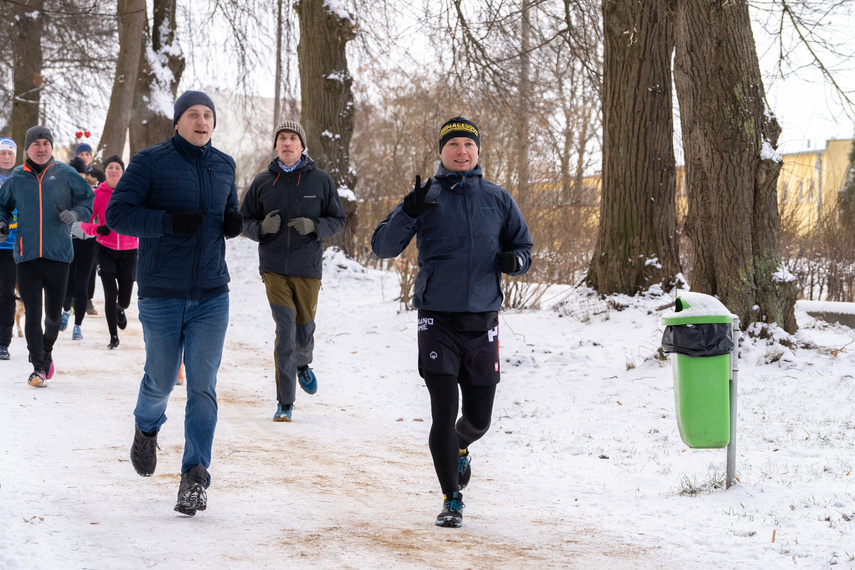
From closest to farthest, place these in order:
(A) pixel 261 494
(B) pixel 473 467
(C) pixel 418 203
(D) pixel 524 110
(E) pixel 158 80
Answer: (C) pixel 418 203, (A) pixel 261 494, (B) pixel 473 467, (D) pixel 524 110, (E) pixel 158 80

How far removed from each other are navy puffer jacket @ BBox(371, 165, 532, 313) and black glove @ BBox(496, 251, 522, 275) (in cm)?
4

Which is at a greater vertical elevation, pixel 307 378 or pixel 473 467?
pixel 307 378

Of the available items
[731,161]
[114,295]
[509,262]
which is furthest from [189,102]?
[114,295]

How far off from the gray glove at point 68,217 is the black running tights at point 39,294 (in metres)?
0.38

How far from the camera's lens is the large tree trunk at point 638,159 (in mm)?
11289

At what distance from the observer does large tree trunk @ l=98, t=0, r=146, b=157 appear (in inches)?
709

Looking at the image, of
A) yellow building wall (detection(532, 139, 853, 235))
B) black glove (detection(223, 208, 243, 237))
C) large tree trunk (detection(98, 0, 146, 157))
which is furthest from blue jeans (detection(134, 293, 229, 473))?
large tree trunk (detection(98, 0, 146, 157))

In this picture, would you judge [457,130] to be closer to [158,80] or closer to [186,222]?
[186,222]

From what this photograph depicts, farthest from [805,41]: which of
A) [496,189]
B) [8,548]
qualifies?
[8,548]

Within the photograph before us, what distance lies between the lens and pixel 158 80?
19.3m

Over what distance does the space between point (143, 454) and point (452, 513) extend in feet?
5.70

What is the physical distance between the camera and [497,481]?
5.71 metres

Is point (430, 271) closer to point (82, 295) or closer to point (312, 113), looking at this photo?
point (82, 295)

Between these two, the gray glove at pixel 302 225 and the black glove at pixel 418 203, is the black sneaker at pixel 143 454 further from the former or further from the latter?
the gray glove at pixel 302 225
